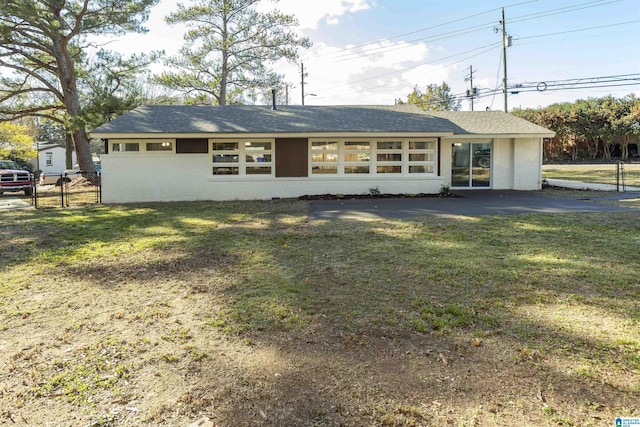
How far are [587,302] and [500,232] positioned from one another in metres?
4.11

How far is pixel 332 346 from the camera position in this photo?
11.6ft

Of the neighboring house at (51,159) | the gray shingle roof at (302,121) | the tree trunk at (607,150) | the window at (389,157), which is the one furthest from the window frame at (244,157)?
the neighboring house at (51,159)

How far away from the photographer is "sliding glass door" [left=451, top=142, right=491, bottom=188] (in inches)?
693

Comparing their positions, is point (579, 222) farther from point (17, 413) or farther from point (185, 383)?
point (17, 413)

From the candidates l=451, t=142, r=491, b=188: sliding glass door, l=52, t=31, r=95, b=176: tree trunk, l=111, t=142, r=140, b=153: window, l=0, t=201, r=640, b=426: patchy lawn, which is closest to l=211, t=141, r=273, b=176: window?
l=111, t=142, r=140, b=153: window

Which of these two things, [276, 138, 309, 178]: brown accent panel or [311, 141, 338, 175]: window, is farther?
[311, 141, 338, 175]: window

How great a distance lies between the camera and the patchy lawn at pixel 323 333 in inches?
107

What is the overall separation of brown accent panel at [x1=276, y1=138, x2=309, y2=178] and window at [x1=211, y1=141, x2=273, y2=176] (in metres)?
0.31

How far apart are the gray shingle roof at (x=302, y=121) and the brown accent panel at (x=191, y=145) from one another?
1.30ft

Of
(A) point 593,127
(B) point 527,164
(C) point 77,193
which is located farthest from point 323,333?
(A) point 593,127

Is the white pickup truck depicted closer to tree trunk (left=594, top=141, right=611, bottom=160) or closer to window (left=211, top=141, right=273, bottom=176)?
window (left=211, top=141, right=273, bottom=176)

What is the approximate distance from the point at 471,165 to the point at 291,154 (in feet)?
25.0

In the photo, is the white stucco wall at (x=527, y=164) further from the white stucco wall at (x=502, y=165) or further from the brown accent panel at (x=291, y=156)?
the brown accent panel at (x=291, y=156)

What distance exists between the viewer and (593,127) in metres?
39.9
